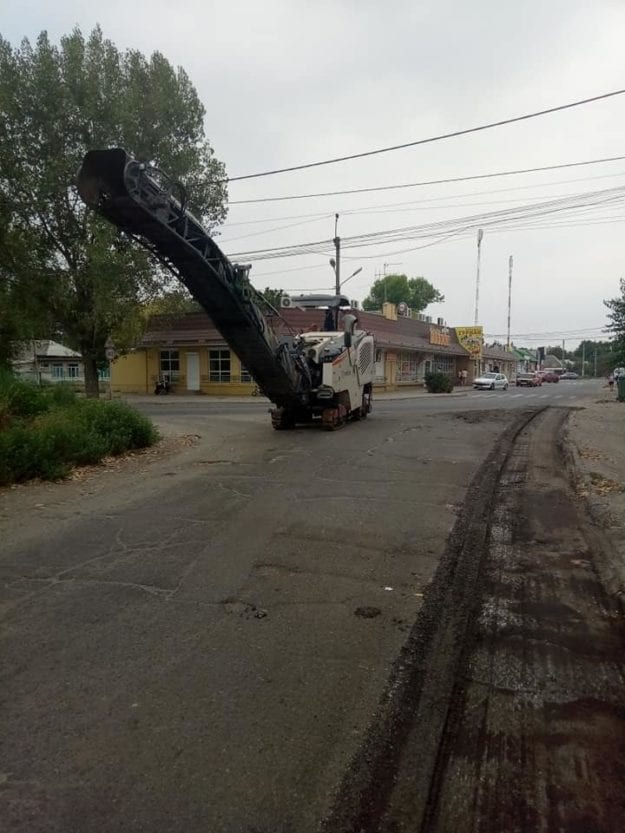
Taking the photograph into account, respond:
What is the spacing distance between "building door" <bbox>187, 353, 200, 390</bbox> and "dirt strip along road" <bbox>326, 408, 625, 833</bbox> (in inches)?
1360

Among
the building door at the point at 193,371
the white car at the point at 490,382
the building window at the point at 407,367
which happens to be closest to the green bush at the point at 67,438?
the building door at the point at 193,371

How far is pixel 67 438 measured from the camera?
1041cm

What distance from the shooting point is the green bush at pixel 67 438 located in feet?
30.3

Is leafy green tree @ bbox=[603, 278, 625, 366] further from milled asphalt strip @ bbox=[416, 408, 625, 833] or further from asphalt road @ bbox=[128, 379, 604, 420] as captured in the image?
milled asphalt strip @ bbox=[416, 408, 625, 833]

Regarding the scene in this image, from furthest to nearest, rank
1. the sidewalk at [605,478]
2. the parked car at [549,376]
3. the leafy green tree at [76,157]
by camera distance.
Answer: the parked car at [549,376], the leafy green tree at [76,157], the sidewalk at [605,478]

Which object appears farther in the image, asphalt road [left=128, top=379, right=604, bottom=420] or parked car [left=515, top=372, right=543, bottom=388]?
parked car [left=515, top=372, right=543, bottom=388]

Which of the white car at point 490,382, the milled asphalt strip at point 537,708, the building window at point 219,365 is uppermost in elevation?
the building window at point 219,365

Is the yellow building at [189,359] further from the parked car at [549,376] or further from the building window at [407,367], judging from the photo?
the parked car at [549,376]

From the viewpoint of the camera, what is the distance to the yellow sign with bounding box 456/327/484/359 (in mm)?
59188

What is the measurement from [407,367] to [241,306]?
37041mm

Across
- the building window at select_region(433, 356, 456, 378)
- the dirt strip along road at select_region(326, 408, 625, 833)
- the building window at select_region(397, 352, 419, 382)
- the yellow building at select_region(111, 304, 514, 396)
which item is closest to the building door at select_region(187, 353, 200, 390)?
the yellow building at select_region(111, 304, 514, 396)

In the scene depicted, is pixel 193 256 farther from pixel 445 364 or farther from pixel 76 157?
pixel 445 364

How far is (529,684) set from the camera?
12.2ft

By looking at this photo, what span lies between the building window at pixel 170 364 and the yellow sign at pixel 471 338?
95.5ft
